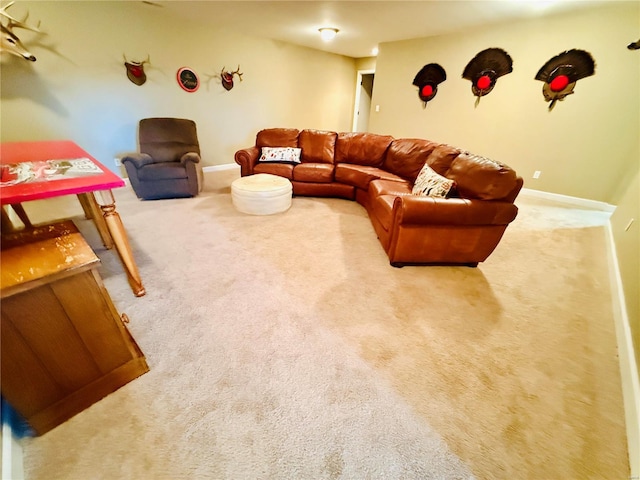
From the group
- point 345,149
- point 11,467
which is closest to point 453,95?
point 345,149

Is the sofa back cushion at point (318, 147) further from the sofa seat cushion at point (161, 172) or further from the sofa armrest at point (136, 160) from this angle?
the sofa armrest at point (136, 160)

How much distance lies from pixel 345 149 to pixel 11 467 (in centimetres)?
380

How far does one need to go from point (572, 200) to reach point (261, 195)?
15.0 ft

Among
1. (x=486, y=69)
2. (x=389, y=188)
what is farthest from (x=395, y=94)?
(x=389, y=188)

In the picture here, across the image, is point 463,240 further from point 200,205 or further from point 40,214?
point 40,214

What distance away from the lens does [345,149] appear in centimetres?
368

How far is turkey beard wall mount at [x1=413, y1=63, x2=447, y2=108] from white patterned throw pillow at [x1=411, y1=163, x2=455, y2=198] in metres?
3.16

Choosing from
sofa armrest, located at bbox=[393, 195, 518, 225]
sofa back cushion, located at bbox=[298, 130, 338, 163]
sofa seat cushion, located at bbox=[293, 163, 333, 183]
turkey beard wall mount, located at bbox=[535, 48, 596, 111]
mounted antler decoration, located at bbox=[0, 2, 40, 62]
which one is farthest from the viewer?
sofa back cushion, located at bbox=[298, 130, 338, 163]

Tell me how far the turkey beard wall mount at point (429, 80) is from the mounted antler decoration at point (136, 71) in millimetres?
4571

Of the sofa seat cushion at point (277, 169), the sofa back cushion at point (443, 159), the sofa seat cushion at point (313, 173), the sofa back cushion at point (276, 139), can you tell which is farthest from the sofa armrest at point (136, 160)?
the sofa back cushion at point (443, 159)

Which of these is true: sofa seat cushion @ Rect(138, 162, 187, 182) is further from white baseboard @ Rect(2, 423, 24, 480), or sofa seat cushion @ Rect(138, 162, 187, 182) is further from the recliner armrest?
white baseboard @ Rect(2, 423, 24, 480)

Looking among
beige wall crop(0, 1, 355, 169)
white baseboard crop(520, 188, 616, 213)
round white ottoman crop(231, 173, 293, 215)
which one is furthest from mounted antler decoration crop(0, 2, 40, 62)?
white baseboard crop(520, 188, 616, 213)

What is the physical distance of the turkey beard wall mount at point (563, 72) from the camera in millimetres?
3273

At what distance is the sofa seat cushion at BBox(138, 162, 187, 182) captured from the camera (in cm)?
309
